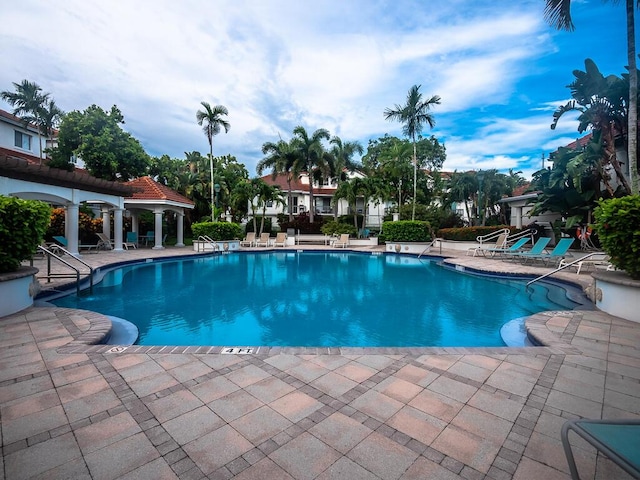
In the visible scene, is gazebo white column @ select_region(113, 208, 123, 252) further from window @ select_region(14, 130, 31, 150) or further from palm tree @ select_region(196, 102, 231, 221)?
window @ select_region(14, 130, 31, 150)

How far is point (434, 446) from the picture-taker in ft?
7.53

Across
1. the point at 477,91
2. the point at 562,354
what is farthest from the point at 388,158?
the point at 562,354

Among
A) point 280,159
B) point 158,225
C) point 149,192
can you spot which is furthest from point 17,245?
point 280,159

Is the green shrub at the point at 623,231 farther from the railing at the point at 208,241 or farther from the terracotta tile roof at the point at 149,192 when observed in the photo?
the terracotta tile roof at the point at 149,192

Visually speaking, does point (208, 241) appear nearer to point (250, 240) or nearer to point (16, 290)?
point (250, 240)

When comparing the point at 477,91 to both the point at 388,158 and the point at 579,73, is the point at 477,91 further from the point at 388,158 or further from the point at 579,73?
the point at 388,158

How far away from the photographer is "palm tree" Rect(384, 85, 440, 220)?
21.3 m

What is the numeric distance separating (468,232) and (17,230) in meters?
21.8

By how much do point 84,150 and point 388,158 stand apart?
23.4 meters

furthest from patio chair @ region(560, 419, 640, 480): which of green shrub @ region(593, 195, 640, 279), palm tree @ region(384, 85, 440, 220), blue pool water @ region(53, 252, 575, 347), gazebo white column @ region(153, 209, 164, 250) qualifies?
gazebo white column @ region(153, 209, 164, 250)

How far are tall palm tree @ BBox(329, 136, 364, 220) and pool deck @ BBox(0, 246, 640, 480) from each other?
24.6m

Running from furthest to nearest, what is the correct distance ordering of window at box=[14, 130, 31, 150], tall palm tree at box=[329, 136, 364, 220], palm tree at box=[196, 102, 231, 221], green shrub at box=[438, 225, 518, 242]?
1. tall palm tree at box=[329, 136, 364, 220]
2. window at box=[14, 130, 31, 150]
3. palm tree at box=[196, 102, 231, 221]
4. green shrub at box=[438, 225, 518, 242]

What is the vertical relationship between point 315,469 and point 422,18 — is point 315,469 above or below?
below

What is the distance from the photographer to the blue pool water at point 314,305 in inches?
223
